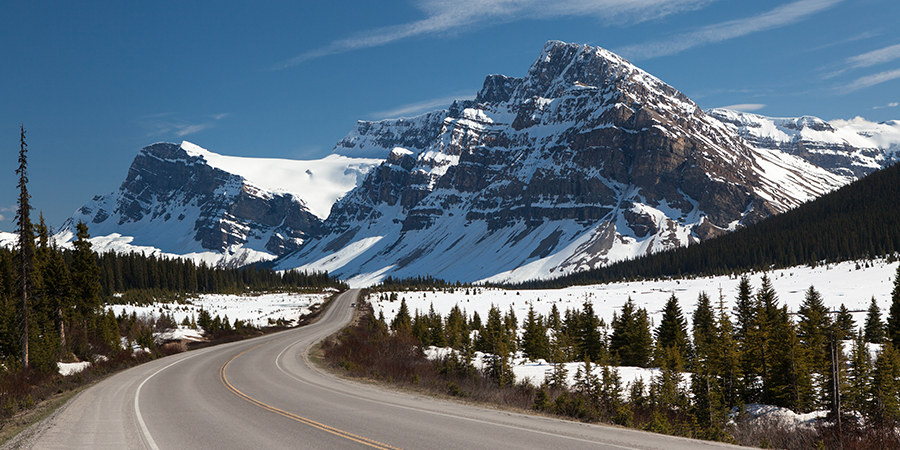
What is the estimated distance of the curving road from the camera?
1265cm

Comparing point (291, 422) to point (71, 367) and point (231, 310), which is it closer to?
point (71, 367)

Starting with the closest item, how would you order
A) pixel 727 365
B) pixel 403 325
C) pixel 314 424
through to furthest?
pixel 314 424 → pixel 727 365 → pixel 403 325

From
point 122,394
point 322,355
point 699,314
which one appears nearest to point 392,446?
point 122,394

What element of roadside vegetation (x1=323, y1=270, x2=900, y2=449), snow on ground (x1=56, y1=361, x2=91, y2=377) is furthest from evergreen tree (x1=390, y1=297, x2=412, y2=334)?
snow on ground (x1=56, y1=361, x2=91, y2=377)

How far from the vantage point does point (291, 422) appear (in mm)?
15164

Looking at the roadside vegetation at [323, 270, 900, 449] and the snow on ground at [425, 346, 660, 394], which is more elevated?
the roadside vegetation at [323, 270, 900, 449]

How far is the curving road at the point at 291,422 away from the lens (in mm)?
12648

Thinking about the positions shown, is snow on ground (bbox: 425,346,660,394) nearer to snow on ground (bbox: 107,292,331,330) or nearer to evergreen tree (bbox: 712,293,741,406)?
evergreen tree (bbox: 712,293,741,406)

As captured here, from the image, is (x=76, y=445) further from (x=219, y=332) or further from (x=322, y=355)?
(x=219, y=332)

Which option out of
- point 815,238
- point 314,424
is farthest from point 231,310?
point 815,238

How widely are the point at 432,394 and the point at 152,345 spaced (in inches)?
1219

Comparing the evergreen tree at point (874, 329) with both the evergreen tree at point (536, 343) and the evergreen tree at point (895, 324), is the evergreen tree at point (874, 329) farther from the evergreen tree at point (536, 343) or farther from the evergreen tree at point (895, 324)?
Result: the evergreen tree at point (536, 343)

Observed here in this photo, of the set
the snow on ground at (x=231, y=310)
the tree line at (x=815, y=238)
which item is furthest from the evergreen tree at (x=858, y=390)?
the tree line at (x=815, y=238)

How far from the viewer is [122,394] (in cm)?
2189
